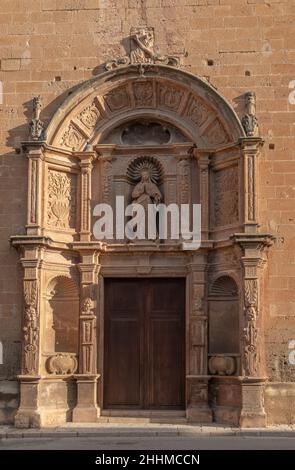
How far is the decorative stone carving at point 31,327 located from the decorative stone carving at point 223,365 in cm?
329

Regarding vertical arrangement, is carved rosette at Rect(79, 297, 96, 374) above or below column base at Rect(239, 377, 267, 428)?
above

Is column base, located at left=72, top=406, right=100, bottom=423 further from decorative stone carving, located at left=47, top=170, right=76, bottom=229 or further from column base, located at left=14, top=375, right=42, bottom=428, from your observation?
decorative stone carving, located at left=47, top=170, right=76, bottom=229

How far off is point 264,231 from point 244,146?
1620mm

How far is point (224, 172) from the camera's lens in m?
15.9

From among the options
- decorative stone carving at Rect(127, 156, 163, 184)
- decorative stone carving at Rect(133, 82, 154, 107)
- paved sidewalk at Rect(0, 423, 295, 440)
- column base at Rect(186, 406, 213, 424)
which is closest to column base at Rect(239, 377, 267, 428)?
paved sidewalk at Rect(0, 423, 295, 440)

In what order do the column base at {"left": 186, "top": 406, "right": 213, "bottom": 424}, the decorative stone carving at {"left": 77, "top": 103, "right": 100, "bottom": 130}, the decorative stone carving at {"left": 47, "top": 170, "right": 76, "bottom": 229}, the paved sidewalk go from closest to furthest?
the paved sidewalk
the column base at {"left": 186, "top": 406, "right": 213, "bottom": 424}
the decorative stone carving at {"left": 47, "top": 170, "right": 76, "bottom": 229}
the decorative stone carving at {"left": 77, "top": 103, "right": 100, "bottom": 130}

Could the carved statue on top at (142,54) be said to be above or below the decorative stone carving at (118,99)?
above

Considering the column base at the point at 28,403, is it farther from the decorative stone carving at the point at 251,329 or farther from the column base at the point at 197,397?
the decorative stone carving at the point at 251,329

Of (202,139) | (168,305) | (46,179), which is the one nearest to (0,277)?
(46,179)

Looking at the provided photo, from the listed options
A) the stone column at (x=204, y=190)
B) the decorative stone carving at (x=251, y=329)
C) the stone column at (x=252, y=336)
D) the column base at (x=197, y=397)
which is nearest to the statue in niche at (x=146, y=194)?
the stone column at (x=204, y=190)

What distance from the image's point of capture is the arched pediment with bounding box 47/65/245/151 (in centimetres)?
1572

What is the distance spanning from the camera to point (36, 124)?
51.3 ft

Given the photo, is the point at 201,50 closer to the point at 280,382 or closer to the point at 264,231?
the point at 264,231

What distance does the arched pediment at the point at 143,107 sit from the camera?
15.7 metres
